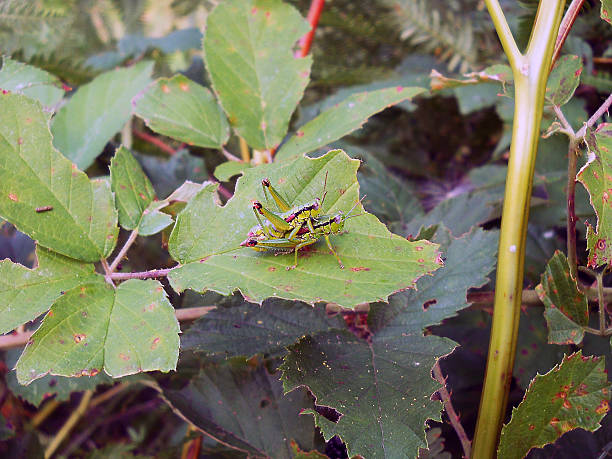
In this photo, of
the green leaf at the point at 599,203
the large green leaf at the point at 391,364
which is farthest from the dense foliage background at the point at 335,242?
the green leaf at the point at 599,203

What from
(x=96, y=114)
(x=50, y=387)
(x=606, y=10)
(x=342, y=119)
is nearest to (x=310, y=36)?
(x=342, y=119)

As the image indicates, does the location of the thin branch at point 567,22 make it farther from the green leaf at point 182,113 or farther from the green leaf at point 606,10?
the green leaf at point 182,113

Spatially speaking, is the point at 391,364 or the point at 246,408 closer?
the point at 391,364

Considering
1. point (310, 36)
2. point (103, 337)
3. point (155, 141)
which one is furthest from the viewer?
point (155, 141)

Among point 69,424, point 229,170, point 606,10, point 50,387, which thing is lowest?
point 69,424

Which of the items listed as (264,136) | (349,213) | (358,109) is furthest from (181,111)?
(349,213)

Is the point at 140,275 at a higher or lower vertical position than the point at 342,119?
lower

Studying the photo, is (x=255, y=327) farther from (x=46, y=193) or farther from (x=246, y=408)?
(x=46, y=193)
